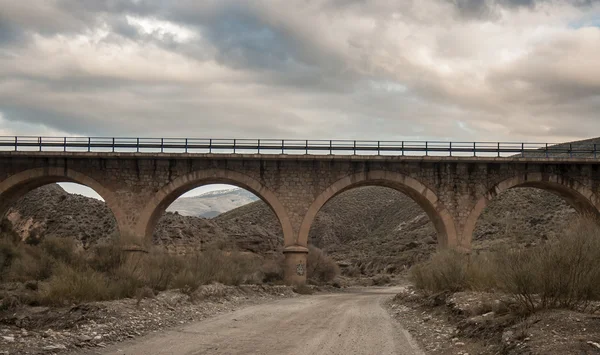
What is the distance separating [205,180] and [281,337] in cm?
2047

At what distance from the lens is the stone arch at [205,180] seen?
99.5 ft

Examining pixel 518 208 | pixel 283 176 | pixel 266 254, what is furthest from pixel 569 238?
pixel 518 208

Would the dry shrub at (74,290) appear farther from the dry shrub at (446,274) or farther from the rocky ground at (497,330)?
the dry shrub at (446,274)

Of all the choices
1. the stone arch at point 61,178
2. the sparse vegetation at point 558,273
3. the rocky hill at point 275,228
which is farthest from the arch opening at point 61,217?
the sparse vegetation at point 558,273

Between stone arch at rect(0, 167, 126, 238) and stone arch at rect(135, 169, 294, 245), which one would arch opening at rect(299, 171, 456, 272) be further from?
stone arch at rect(0, 167, 126, 238)

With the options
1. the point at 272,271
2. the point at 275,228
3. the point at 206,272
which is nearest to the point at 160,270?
the point at 206,272

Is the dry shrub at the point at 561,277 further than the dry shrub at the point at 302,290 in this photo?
No

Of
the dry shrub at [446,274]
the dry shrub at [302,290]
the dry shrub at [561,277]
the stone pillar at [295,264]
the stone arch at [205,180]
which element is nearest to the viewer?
the dry shrub at [561,277]

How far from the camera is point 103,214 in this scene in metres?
46.3

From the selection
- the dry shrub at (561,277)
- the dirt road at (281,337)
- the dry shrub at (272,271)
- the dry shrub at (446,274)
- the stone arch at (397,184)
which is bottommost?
the dry shrub at (272,271)

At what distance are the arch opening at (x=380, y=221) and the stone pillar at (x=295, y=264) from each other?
1.68 ft

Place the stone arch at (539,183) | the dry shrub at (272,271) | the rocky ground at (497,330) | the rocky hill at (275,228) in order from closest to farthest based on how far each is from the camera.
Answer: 1. the rocky ground at (497,330)
2. the stone arch at (539,183)
3. the dry shrub at (272,271)
4. the rocky hill at (275,228)

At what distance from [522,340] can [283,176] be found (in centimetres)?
2336

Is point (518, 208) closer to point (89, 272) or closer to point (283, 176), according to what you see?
point (283, 176)
